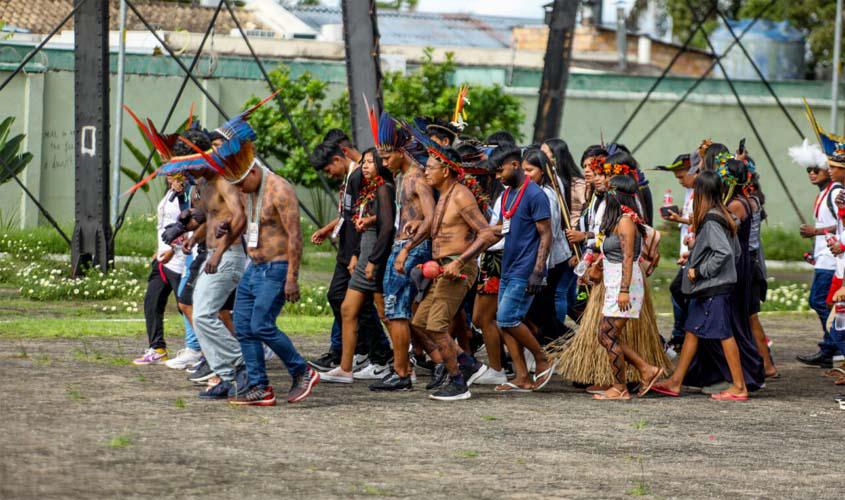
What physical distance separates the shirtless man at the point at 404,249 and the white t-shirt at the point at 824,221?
145 inches

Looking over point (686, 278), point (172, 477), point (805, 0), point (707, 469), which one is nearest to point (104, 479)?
point (172, 477)

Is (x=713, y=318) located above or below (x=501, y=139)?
below

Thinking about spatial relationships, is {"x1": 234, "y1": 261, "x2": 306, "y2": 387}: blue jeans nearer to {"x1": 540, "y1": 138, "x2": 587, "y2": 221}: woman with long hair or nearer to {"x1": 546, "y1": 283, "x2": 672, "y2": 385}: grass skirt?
{"x1": 546, "y1": 283, "x2": 672, "y2": 385}: grass skirt

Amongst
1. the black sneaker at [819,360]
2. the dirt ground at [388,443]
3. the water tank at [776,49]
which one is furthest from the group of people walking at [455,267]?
the water tank at [776,49]

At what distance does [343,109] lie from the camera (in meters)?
25.8

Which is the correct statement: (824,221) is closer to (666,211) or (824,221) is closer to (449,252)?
(666,211)

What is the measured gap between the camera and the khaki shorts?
9.69 metres

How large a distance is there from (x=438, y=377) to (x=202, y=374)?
67.4 inches

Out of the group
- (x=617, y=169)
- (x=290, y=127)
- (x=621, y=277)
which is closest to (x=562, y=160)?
(x=617, y=169)

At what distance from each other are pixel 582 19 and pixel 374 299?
37.2 metres

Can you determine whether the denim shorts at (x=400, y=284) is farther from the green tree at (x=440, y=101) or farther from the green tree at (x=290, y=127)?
the green tree at (x=440, y=101)

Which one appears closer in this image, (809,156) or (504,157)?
(504,157)

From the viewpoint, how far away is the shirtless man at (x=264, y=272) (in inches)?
353

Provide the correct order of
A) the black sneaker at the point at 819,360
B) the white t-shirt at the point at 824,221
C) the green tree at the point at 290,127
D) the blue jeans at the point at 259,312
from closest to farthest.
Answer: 1. the blue jeans at the point at 259,312
2. the white t-shirt at the point at 824,221
3. the black sneaker at the point at 819,360
4. the green tree at the point at 290,127
